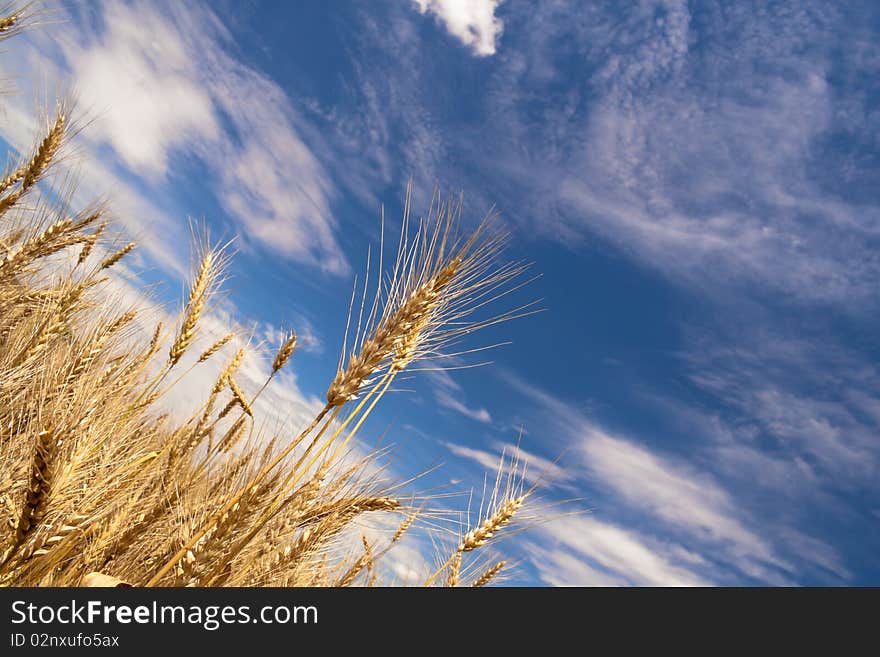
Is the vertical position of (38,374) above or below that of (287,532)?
above

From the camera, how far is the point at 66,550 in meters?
1.99

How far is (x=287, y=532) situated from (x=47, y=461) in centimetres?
103
